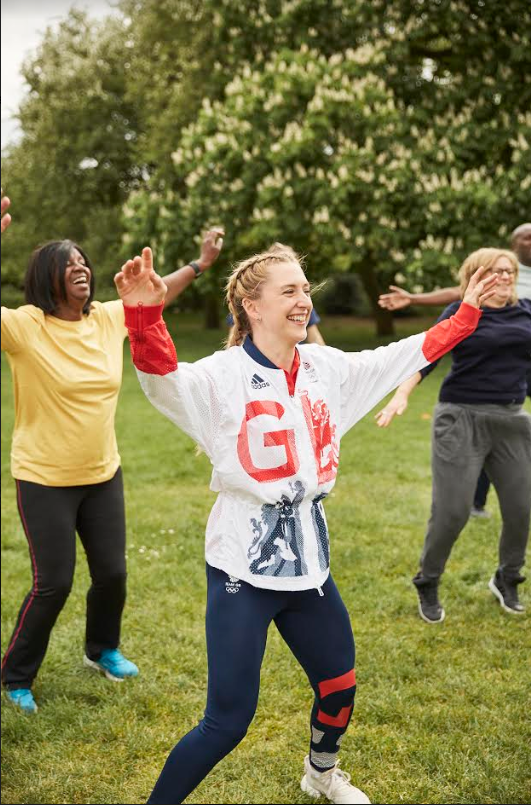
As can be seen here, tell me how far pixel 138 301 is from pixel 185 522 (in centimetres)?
505

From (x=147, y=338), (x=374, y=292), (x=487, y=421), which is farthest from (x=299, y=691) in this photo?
(x=374, y=292)

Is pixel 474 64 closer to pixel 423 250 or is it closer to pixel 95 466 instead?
pixel 423 250

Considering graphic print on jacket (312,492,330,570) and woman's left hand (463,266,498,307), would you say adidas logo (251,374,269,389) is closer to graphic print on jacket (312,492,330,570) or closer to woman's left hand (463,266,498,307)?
graphic print on jacket (312,492,330,570)

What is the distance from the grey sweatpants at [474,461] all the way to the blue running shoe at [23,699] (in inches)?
103

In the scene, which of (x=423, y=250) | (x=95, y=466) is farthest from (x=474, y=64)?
(x=95, y=466)

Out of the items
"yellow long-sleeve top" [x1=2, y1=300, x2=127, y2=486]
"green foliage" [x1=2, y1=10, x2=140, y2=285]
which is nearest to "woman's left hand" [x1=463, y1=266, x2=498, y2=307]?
"yellow long-sleeve top" [x1=2, y1=300, x2=127, y2=486]

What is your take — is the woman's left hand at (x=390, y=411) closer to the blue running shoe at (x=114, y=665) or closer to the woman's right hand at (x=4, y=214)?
the woman's right hand at (x=4, y=214)

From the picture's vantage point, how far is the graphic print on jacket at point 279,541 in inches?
116

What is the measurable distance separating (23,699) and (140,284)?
2.84 meters

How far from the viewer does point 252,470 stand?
2.94 meters

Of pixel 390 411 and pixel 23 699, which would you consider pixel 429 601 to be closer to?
pixel 390 411

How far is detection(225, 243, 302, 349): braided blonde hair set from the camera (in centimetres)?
313

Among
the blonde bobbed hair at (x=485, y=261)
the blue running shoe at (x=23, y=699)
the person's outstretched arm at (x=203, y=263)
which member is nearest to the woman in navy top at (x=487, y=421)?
the blonde bobbed hair at (x=485, y=261)

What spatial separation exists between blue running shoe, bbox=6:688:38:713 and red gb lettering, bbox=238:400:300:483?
7.73 feet
